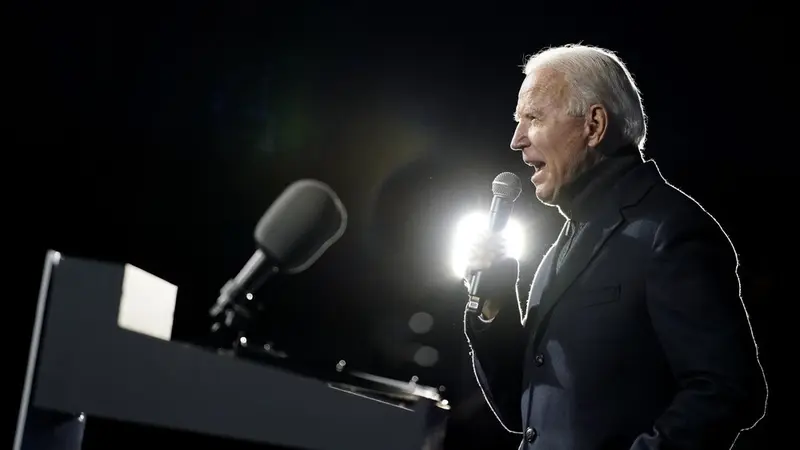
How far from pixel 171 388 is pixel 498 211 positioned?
0.89m

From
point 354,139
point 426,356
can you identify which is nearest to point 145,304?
point 354,139

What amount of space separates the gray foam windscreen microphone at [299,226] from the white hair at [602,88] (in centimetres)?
82

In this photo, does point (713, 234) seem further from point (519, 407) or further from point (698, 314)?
point (519, 407)

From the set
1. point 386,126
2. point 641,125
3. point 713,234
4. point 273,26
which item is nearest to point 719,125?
point 386,126

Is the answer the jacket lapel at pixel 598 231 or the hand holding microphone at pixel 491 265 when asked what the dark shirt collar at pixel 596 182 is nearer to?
the jacket lapel at pixel 598 231

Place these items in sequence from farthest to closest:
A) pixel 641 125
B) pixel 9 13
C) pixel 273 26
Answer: pixel 273 26
pixel 9 13
pixel 641 125

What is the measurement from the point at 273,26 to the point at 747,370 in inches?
125

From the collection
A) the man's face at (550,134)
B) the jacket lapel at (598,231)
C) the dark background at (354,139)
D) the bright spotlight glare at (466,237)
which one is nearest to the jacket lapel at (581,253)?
the jacket lapel at (598,231)

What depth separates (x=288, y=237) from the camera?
6.49 ft

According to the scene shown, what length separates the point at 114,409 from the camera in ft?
2.34

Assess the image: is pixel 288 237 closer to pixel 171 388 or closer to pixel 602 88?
pixel 602 88

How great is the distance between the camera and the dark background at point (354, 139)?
142 inches

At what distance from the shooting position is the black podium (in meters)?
0.72

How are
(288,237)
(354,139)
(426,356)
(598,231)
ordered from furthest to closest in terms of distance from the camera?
(426,356)
(354,139)
(288,237)
(598,231)
